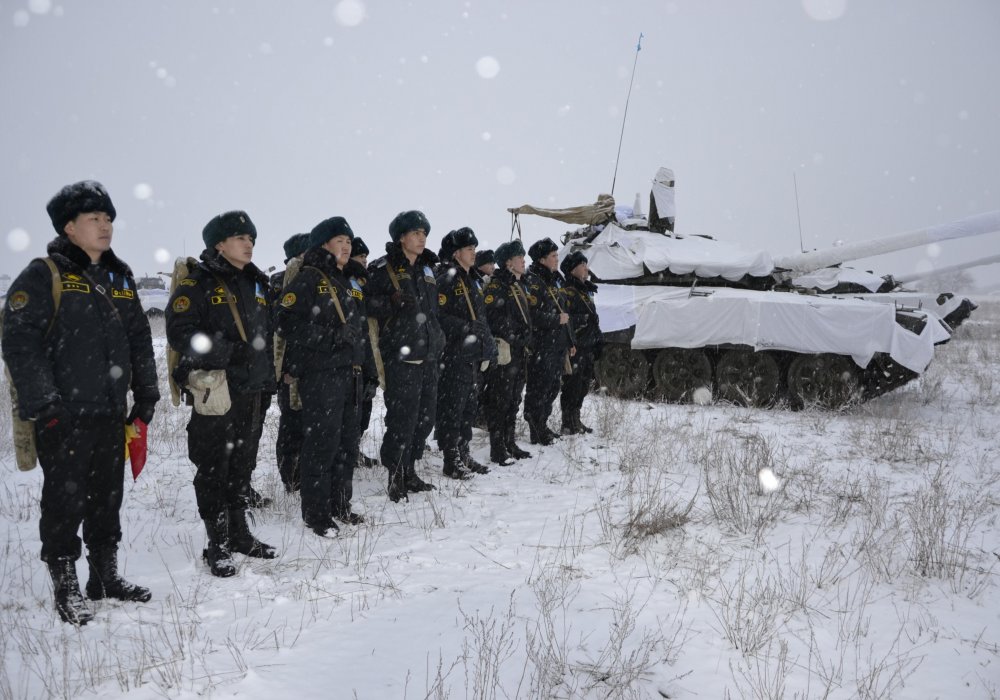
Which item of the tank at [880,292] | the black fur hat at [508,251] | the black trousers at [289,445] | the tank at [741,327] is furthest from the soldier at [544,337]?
the tank at [880,292]

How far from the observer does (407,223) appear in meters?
4.52

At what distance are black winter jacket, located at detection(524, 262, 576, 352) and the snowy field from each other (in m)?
1.55

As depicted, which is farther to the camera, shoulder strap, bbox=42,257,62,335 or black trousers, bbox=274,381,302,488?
black trousers, bbox=274,381,302,488

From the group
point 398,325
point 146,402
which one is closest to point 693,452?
point 398,325

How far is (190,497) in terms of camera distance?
4.79 meters

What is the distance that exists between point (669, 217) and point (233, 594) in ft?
34.5

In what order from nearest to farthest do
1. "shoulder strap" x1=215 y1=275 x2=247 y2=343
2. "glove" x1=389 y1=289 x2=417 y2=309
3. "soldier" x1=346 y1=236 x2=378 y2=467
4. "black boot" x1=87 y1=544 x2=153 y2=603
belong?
"black boot" x1=87 y1=544 x2=153 y2=603 < "shoulder strap" x1=215 y1=275 x2=247 y2=343 < "soldier" x1=346 y1=236 x2=378 y2=467 < "glove" x1=389 y1=289 x2=417 y2=309

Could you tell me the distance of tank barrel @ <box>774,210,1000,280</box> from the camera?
8.55m

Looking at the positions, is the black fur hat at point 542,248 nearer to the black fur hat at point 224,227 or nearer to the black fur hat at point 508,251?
the black fur hat at point 508,251

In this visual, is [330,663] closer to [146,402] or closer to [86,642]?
[86,642]

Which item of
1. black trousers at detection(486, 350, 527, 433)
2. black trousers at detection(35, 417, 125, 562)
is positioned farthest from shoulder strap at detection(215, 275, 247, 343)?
black trousers at detection(486, 350, 527, 433)

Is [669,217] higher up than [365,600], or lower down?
higher up

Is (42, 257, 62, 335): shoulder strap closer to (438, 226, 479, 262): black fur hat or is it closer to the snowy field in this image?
the snowy field

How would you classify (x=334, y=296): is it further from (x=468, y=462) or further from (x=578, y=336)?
(x=578, y=336)
